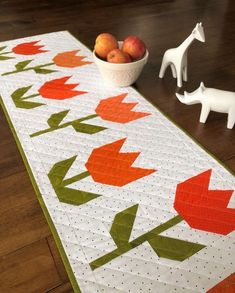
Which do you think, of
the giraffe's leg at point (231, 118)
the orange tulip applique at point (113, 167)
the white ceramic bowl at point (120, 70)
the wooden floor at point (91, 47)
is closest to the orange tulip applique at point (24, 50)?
the wooden floor at point (91, 47)

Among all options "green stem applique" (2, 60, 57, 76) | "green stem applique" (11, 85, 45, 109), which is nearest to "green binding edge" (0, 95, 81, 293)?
"green stem applique" (11, 85, 45, 109)

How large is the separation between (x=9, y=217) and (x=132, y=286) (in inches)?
11.1

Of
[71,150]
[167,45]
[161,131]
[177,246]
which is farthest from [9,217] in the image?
[167,45]

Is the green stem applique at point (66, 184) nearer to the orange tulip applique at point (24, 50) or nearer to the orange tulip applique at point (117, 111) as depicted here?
the orange tulip applique at point (117, 111)

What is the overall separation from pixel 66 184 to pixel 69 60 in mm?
647

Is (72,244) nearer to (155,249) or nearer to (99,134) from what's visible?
(155,249)

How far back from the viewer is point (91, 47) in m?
1.33

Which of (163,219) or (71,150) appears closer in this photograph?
(163,219)

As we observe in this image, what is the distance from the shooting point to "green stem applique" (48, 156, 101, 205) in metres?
0.68

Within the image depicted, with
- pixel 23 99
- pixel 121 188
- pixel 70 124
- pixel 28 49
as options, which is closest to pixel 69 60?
pixel 28 49

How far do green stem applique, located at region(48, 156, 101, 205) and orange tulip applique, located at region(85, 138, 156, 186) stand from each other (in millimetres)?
30

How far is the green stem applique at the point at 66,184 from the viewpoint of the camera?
0.68m

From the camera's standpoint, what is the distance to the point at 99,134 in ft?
2.82

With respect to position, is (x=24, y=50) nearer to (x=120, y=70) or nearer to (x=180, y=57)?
(x=120, y=70)
